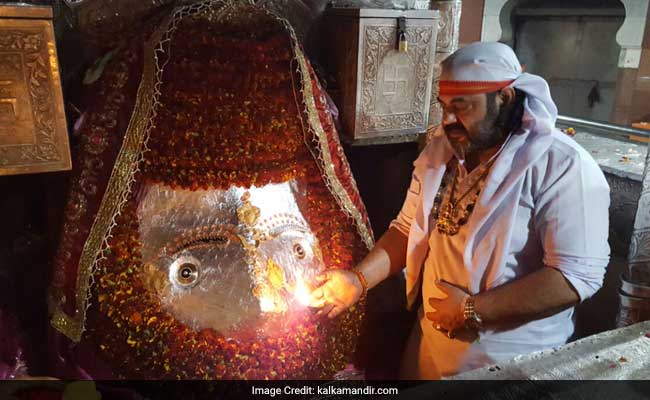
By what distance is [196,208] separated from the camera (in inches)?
81.5

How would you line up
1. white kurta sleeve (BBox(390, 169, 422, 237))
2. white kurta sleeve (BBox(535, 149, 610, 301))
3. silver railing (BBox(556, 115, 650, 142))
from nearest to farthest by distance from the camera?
white kurta sleeve (BBox(535, 149, 610, 301)), white kurta sleeve (BBox(390, 169, 422, 237)), silver railing (BBox(556, 115, 650, 142))

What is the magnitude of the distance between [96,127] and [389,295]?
5.66 feet

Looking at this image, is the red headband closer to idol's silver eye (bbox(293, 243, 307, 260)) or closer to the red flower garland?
the red flower garland

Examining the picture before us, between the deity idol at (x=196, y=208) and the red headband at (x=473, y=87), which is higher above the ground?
the red headband at (x=473, y=87)

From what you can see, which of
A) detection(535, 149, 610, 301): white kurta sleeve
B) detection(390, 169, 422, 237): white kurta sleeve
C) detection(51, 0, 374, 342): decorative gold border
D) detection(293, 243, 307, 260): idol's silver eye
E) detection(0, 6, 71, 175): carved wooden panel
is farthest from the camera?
detection(293, 243, 307, 260): idol's silver eye

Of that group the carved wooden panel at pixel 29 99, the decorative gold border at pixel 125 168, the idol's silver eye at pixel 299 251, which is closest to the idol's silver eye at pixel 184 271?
the decorative gold border at pixel 125 168

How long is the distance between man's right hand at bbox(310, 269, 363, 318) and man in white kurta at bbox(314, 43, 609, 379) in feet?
0.99

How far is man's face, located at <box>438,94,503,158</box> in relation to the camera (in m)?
1.64

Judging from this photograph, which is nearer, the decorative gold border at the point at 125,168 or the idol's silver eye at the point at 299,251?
the decorative gold border at the point at 125,168

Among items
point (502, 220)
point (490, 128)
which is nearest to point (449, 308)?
point (502, 220)

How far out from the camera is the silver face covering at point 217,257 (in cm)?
203

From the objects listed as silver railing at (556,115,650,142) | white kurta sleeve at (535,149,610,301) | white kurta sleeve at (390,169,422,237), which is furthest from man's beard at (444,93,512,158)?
silver railing at (556,115,650,142)

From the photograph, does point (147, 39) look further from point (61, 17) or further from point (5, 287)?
point (5, 287)

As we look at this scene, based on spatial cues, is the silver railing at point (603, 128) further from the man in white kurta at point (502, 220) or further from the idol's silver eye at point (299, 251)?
the idol's silver eye at point (299, 251)
